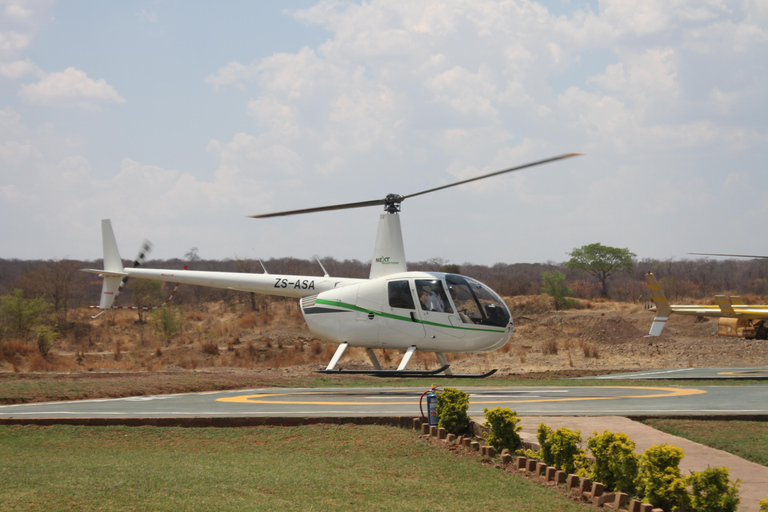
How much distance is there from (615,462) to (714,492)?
124 cm

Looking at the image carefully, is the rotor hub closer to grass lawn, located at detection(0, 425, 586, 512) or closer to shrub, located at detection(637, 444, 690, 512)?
grass lawn, located at detection(0, 425, 586, 512)

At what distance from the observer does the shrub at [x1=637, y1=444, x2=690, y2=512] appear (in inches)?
242

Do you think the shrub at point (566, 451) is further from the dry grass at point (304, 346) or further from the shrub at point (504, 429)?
the dry grass at point (304, 346)

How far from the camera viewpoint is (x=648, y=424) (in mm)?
11281

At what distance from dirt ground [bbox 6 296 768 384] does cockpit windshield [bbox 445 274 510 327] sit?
787 cm

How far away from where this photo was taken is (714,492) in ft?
19.4

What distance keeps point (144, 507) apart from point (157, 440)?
437cm

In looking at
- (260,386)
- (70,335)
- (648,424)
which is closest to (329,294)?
(260,386)

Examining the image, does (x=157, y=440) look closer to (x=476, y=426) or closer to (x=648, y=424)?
→ (x=476, y=426)

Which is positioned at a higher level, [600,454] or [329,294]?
[329,294]

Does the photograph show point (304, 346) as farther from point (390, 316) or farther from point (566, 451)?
point (566, 451)

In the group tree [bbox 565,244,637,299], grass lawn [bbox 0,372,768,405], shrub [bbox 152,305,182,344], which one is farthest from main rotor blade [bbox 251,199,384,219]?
tree [bbox 565,244,637,299]

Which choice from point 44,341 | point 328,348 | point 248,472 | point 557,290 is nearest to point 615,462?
point 248,472

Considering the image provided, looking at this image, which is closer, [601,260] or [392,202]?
[392,202]
